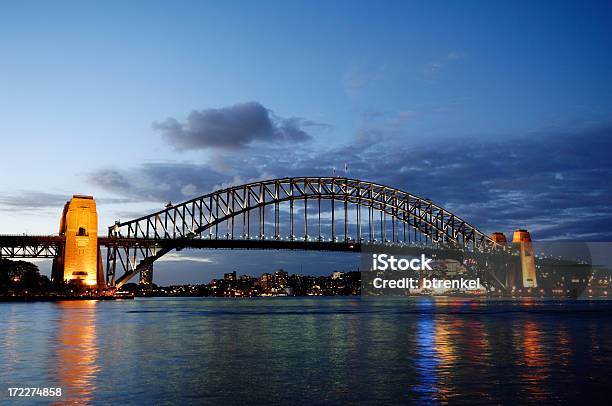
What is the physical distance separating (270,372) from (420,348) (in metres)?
8.77

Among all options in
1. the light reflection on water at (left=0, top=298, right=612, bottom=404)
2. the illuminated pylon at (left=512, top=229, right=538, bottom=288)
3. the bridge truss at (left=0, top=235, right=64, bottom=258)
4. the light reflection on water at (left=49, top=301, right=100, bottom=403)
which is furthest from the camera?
the illuminated pylon at (left=512, top=229, right=538, bottom=288)

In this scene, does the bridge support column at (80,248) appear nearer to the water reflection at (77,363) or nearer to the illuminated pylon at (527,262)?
the water reflection at (77,363)

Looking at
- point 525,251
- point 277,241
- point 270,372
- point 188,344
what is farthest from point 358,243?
point 270,372

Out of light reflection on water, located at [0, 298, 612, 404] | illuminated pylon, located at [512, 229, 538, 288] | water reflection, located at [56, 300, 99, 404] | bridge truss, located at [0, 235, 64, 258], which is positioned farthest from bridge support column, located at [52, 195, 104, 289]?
illuminated pylon, located at [512, 229, 538, 288]

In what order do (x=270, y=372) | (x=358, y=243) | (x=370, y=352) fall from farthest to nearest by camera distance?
(x=358, y=243)
(x=370, y=352)
(x=270, y=372)

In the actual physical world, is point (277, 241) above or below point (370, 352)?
above

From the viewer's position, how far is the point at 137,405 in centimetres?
1423

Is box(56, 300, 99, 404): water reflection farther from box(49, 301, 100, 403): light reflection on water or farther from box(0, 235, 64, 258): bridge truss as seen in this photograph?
box(0, 235, 64, 258): bridge truss

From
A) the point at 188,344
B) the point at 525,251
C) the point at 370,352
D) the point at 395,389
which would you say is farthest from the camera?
the point at 525,251

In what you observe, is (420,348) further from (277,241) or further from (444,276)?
(444,276)

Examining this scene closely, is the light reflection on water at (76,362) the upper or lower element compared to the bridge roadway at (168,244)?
lower

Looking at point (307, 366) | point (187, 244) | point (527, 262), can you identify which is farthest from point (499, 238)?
point (307, 366)

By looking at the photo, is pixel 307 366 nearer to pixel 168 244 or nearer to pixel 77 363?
pixel 77 363

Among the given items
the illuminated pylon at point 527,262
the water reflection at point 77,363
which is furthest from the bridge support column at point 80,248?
the illuminated pylon at point 527,262
